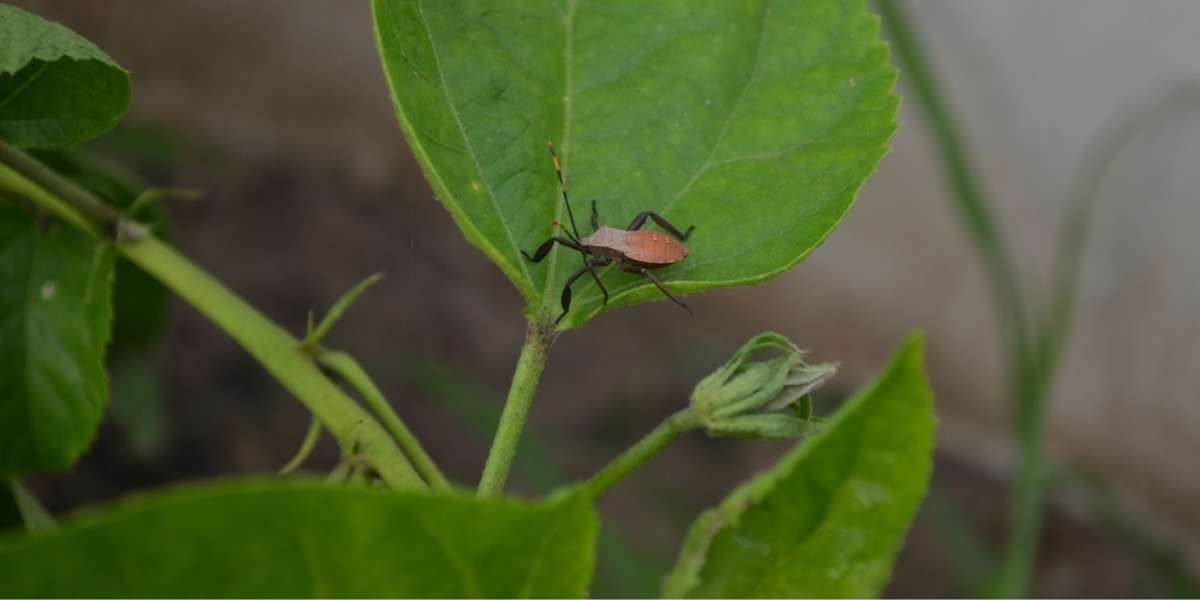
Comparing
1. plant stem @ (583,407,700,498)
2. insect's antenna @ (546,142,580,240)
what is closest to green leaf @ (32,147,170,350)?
insect's antenna @ (546,142,580,240)

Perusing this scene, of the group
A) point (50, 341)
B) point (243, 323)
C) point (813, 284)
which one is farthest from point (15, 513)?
point (813, 284)

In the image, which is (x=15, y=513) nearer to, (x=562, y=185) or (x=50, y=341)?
(x=50, y=341)

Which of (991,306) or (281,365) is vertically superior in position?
(281,365)

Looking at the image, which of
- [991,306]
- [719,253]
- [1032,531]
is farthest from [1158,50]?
[719,253]

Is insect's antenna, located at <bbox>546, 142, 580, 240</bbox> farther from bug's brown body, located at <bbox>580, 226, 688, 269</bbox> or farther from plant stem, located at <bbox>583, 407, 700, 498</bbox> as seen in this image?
plant stem, located at <bbox>583, 407, 700, 498</bbox>

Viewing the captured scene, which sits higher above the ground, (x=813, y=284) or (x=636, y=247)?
(x=636, y=247)

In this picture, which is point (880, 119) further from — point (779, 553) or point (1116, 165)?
point (1116, 165)
